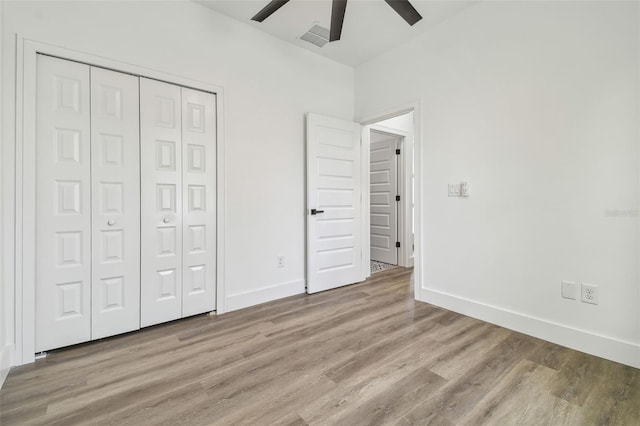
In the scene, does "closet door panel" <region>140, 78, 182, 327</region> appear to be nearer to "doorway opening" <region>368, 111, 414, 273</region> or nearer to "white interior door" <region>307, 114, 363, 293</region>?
"white interior door" <region>307, 114, 363, 293</region>

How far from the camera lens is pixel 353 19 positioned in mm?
2895

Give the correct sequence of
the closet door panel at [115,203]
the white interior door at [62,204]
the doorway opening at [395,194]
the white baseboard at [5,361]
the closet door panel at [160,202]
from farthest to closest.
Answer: the doorway opening at [395,194] → the closet door panel at [160,202] → the closet door panel at [115,203] → the white interior door at [62,204] → the white baseboard at [5,361]

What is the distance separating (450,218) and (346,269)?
4.73 feet

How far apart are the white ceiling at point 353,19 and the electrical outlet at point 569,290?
2.55m

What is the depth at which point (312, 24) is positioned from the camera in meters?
2.95

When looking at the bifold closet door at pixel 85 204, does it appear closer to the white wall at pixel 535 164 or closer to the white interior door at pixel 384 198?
the white wall at pixel 535 164

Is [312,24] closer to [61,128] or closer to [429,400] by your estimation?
[61,128]

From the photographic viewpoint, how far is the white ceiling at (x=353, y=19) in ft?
8.75

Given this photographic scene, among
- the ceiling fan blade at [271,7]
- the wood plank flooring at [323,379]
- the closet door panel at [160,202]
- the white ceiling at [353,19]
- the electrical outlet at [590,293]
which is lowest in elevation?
the wood plank flooring at [323,379]

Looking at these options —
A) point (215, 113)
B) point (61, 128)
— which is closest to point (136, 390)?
point (61, 128)

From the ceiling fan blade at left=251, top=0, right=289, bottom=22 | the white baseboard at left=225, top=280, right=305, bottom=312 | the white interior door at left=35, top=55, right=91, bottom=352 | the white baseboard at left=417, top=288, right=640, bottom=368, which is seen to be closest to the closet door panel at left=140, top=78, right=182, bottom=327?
the white interior door at left=35, top=55, right=91, bottom=352

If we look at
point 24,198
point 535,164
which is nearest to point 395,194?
point 535,164

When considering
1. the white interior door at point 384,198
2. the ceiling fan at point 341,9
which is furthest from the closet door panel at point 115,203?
the white interior door at point 384,198

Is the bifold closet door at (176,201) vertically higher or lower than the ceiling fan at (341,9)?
lower
